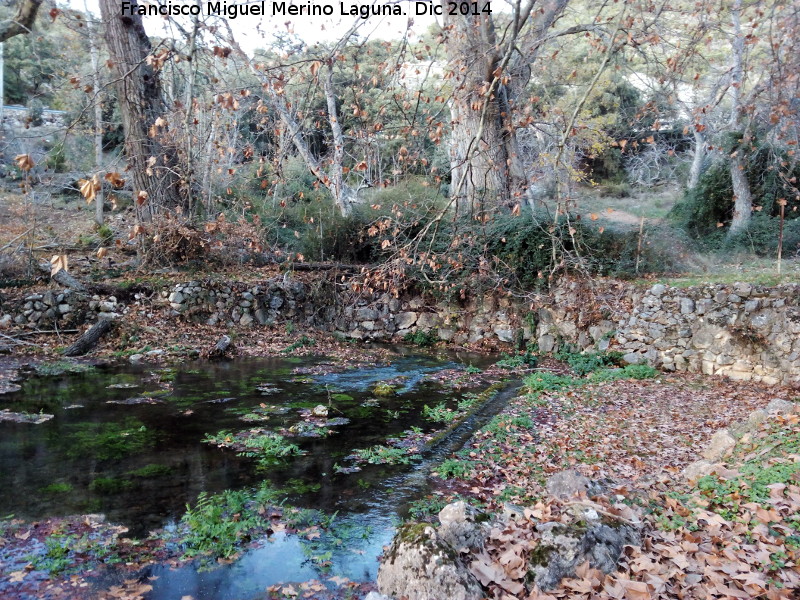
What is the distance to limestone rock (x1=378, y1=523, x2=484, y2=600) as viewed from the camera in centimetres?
333

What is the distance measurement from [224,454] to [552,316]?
9162 mm

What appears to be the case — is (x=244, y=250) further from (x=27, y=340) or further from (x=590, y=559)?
(x=590, y=559)

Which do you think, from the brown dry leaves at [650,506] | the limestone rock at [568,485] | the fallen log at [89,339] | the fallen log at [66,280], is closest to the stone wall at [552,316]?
the fallen log at [66,280]

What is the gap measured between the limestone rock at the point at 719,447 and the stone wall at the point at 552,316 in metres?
4.83

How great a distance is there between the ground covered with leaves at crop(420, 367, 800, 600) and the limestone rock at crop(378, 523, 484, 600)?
22cm

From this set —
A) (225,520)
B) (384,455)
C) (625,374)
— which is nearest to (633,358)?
(625,374)

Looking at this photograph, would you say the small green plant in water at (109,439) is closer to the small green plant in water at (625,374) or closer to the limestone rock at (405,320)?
the small green plant in water at (625,374)

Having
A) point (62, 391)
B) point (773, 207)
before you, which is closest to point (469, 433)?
point (62, 391)

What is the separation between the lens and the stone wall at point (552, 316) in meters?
10.2

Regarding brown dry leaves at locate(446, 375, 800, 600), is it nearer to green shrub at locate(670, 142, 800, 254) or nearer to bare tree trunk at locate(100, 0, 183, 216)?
bare tree trunk at locate(100, 0, 183, 216)

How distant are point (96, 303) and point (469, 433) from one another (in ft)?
31.2

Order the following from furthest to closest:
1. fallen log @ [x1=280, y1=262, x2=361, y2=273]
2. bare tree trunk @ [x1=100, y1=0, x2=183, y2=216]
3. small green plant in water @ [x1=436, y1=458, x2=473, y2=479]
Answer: fallen log @ [x1=280, y1=262, x2=361, y2=273], bare tree trunk @ [x1=100, y1=0, x2=183, y2=216], small green plant in water @ [x1=436, y1=458, x2=473, y2=479]

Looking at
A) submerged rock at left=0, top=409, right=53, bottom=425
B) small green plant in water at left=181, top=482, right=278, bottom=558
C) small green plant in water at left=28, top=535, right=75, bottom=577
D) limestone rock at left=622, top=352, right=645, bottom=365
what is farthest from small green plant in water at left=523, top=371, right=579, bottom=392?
submerged rock at left=0, top=409, right=53, bottom=425

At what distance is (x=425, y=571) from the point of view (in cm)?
338
